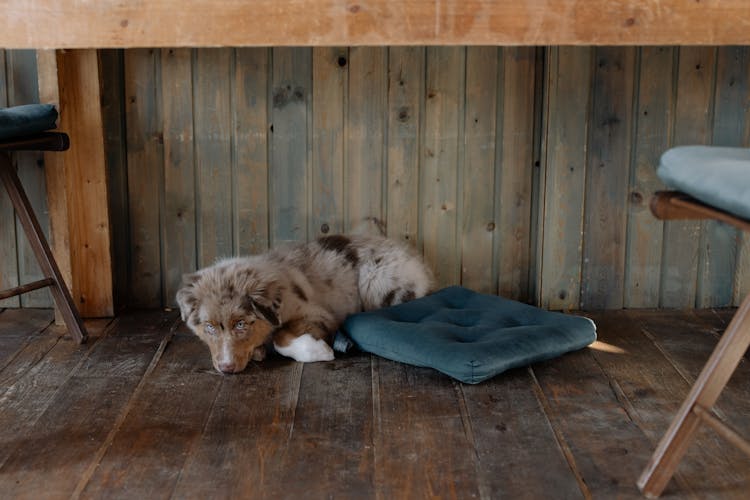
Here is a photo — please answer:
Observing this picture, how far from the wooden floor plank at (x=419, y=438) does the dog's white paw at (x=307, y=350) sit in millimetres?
193

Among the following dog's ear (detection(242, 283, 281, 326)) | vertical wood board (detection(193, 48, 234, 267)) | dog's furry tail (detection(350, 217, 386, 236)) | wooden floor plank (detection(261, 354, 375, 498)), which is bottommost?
wooden floor plank (detection(261, 354, 375, 498))

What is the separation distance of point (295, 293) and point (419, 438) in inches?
38.3

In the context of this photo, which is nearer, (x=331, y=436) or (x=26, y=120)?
(x=331, y=436)

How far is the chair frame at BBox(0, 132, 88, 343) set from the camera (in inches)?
122

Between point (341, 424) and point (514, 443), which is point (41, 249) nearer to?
point (341, 424)

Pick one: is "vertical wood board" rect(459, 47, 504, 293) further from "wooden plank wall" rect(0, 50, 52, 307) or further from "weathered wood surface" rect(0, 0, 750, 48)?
"wooden plank wall" rect(0, 50, 52, 307)

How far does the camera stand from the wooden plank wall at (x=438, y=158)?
356 cm

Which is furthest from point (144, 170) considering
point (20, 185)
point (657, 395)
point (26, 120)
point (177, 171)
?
point (657, 395)

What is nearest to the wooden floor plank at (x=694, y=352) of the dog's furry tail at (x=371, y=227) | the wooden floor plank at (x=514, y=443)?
the wooden floor plank at (x=514, y=443)

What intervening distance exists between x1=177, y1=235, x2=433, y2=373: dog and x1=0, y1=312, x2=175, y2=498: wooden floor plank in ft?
1.01

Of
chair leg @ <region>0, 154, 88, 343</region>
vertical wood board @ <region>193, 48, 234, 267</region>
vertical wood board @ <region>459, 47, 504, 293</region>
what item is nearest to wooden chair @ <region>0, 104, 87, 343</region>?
chair leg @ <region>0, 154, 88, 343</region>

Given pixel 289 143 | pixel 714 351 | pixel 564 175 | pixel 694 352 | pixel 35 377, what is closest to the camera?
pixel 714 351

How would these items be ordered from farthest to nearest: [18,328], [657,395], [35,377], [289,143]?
[289,143] → [18,328] → [35,377] → [657,395]

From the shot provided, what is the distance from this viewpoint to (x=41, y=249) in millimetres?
3234
